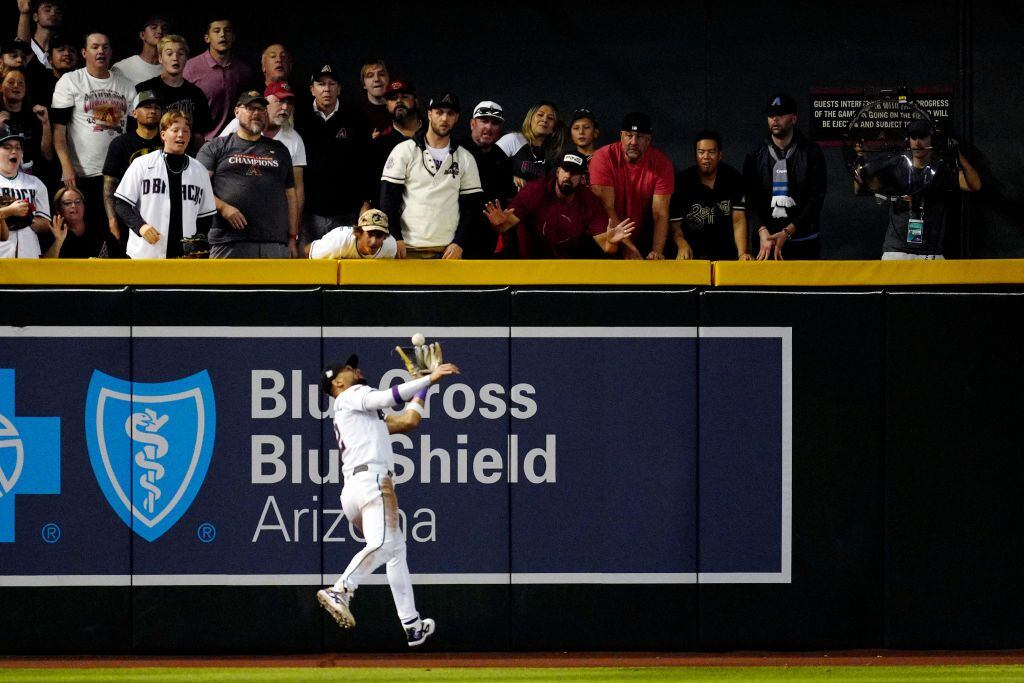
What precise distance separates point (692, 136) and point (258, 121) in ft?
16.6

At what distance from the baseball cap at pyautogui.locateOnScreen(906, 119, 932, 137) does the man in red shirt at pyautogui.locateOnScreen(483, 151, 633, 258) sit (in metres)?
2.43

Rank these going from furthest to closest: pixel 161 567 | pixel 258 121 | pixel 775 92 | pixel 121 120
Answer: pixel 775 92 → pixel 121 120 → pixel 258 121 → pixel 161 567

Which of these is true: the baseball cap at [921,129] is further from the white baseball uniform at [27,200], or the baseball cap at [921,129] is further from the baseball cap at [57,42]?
the baseball cap at [57,42]

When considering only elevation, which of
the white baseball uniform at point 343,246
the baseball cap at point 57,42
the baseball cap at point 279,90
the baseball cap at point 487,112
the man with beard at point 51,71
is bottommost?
the white baseball uniform at point 343,246

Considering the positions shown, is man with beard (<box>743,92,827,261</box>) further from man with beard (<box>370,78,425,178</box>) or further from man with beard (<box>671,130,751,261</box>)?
man with beard (<box>370,78,425,178</box>)

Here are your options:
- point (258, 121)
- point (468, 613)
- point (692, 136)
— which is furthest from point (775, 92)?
point (468, 613)

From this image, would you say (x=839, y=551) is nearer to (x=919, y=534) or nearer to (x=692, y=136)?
(x=919, y=534)

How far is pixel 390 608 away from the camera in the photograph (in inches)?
349

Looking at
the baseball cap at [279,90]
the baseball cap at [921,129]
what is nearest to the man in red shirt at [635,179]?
the baseball cap at [921,129]

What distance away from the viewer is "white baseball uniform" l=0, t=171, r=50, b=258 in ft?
32.5

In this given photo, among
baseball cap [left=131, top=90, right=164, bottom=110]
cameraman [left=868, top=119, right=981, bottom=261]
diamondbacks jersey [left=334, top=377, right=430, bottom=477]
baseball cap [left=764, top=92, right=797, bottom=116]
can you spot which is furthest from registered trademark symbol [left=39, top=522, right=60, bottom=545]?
baseball cap [left=764, top=92, right=797, bottom=116]

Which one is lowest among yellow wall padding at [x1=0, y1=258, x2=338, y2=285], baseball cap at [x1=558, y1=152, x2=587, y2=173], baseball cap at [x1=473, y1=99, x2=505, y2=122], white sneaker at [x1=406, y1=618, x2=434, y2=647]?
white sneaker at [x1=406, y1=618, x2=434, y2=647]

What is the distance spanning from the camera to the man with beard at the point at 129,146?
34.0 ft

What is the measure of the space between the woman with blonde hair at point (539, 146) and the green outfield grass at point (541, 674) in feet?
14.4
